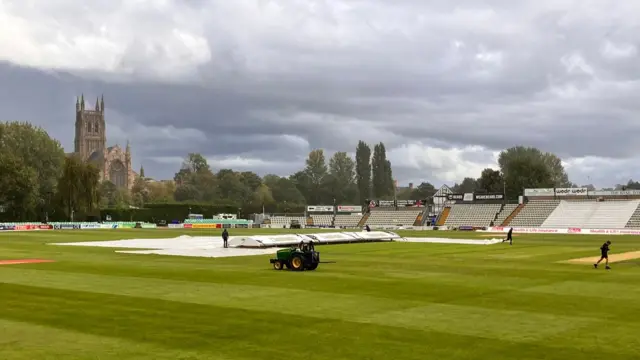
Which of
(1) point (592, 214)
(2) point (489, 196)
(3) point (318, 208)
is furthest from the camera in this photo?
(3) point (318, 208)

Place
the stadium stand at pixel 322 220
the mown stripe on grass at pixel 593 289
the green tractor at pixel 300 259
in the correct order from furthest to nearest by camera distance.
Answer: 1. the stadium stand at pixel 322 220
2. the green tractor at pixel 300 259
3. the mown stripe on grass at pixel 593 289

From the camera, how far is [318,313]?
18.6m

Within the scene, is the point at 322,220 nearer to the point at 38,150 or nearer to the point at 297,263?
the point at 38,150

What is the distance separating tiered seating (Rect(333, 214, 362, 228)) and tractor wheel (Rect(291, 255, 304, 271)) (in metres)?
108

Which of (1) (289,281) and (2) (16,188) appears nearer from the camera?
(1) (289,281)

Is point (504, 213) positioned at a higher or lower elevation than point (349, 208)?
lower

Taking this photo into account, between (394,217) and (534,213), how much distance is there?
31.1 m

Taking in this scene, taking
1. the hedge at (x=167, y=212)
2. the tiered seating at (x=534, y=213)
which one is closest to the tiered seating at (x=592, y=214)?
the tiered seating at (x=534, y=213)

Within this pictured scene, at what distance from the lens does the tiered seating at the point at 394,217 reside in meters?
137

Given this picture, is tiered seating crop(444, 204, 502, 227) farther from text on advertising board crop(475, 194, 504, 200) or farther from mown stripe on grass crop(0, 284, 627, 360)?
mown stripe on grass crop(0, 284, 627, 360)

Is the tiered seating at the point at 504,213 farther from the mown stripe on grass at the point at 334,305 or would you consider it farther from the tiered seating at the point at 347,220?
the mown stripe on grass at the point at 334,305

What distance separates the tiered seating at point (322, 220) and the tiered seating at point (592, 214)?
163ft

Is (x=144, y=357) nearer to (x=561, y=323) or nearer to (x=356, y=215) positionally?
(x=561, y=323)

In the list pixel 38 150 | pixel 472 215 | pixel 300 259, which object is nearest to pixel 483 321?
pixel 300 259
